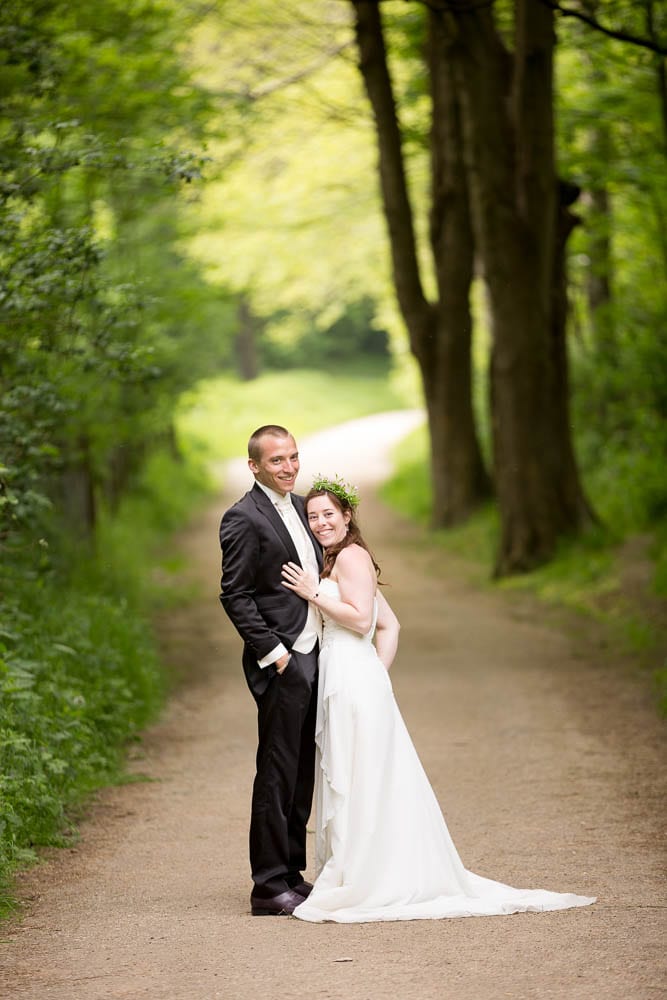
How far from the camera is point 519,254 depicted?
16328 mm

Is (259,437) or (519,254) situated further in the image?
(519,254)

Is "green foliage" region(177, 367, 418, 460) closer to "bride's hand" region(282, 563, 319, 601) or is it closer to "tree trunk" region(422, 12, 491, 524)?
"tree trunk" region(422, 12, 491, 524)

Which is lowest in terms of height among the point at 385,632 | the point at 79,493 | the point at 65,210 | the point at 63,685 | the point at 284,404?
the point at 284,404

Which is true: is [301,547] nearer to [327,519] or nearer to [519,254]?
[327,519]

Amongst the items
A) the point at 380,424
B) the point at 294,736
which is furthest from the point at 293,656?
the point at 380,424

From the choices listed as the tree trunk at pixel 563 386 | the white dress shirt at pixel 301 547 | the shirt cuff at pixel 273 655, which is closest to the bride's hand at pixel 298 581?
the white dress shirt at pixel 301 547

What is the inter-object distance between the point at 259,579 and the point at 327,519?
41 centimetres

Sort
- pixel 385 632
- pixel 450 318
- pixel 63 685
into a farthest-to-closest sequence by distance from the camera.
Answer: pixel 450 318 → pixel 63 685 → pixel 385 632

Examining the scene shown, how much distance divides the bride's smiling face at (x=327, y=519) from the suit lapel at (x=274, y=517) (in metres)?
0.14

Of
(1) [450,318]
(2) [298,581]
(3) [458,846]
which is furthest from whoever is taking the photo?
(1) [450,318]

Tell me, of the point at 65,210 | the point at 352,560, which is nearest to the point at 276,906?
the point at 352,560

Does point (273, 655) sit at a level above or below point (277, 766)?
above

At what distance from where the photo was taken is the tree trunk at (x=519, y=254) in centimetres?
1594

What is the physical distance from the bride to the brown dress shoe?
0.34 ft
